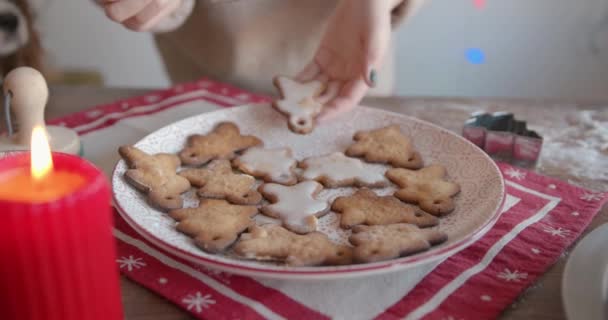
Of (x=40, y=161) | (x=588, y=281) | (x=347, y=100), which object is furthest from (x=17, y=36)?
(x=588, y=281)

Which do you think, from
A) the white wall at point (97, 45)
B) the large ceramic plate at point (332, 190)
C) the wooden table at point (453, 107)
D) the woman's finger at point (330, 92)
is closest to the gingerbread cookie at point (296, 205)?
the large ceramic plate at point (332, 190)

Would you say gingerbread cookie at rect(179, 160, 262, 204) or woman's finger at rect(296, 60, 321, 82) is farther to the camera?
woman's finger at rect(296, 60, 321, 82)

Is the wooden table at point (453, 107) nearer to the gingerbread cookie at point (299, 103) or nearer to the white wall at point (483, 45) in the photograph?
the gingerbread cookie at point (299, 103)

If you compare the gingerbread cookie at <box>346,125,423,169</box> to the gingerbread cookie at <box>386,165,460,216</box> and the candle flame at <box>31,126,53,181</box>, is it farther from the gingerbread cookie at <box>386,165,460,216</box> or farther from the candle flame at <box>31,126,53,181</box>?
the candle flame at <box>31,126,53,181</box>

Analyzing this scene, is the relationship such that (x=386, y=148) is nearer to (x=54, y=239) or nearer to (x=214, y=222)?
(x=214, y=222)

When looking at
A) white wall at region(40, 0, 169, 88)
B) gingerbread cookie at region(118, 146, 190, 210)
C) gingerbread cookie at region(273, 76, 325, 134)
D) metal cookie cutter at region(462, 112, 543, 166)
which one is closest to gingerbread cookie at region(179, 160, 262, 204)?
gingerbread cookie at region(118, 146, 190, 210)

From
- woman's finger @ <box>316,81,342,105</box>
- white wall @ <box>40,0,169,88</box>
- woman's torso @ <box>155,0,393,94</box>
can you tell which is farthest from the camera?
white wall @ <box>40,0,169,88</box>
